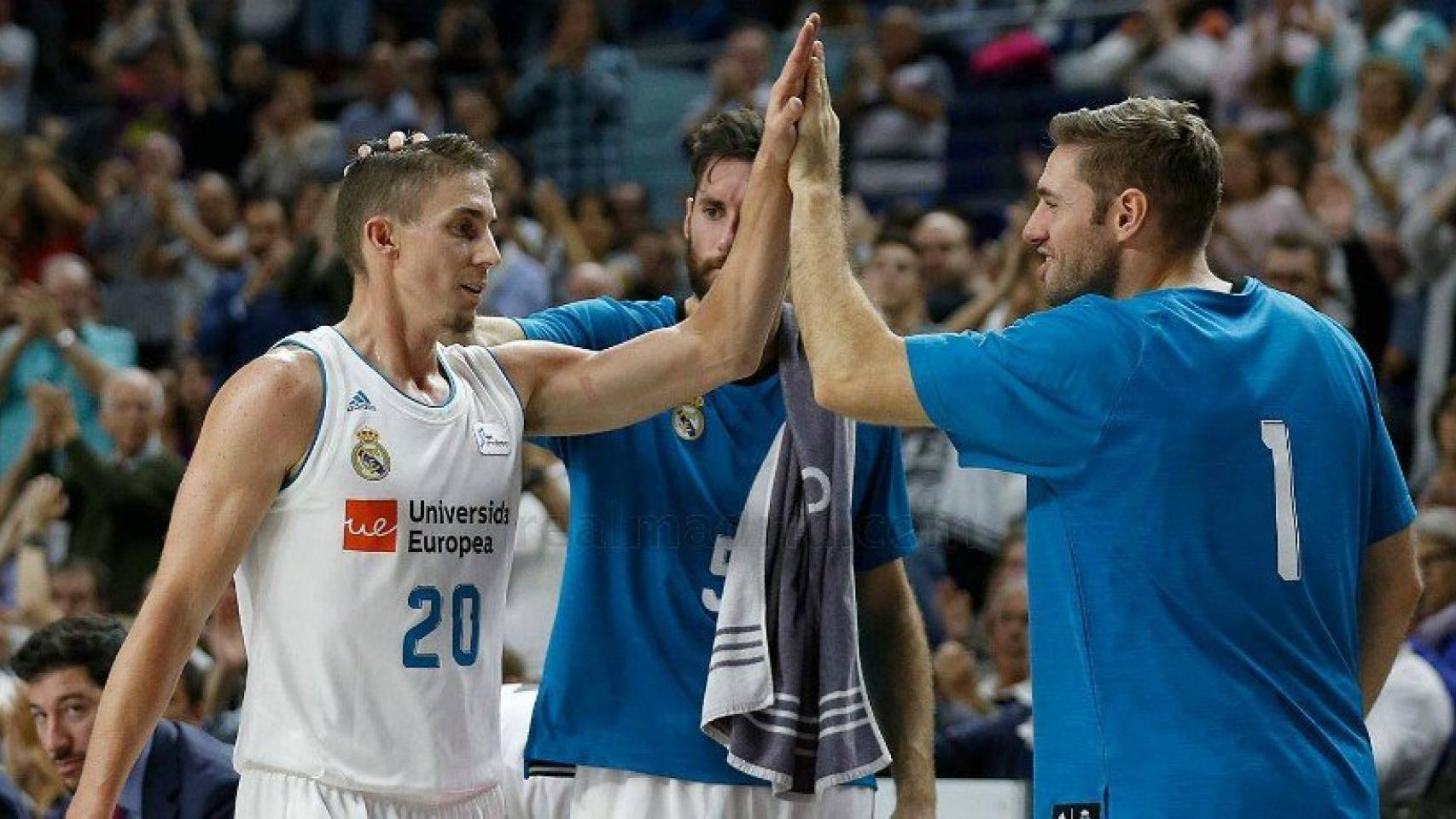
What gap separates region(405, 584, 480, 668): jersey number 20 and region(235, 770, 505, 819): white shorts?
271 mm

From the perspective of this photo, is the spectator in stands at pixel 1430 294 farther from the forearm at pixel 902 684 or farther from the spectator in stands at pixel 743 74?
the forearm at pixel 902 684

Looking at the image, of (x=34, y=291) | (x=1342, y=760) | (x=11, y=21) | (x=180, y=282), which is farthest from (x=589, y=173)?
(x=1342, y=760)

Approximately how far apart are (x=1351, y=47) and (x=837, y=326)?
796 centimetres

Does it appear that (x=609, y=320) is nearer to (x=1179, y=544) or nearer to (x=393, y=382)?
(x=393, y=382)

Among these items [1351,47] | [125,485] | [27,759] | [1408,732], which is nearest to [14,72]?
[125,485]

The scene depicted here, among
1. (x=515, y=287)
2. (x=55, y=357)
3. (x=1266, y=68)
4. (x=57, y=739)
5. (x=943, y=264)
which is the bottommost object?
(x=57, y=739)

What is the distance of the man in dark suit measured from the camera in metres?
5.41

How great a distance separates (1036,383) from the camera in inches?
154

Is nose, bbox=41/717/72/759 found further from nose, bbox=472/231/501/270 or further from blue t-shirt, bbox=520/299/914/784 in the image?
nose, bbox=472/231/501/270

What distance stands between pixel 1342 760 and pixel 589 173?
1043 centimetres

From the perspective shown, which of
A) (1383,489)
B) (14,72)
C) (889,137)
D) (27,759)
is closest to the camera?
(1383,489)

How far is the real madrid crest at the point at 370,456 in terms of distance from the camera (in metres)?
4.13

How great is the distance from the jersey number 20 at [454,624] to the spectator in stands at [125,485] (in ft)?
18.6

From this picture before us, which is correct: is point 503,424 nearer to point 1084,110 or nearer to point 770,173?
point 770,173
